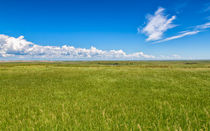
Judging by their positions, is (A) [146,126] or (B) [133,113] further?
(B) [133,113]

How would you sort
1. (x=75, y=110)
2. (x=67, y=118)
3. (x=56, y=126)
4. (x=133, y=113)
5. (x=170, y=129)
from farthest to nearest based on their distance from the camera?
(x=75, y=110), (x=133, y=113), (x=67, y=118), (x=56, y=126), (x=170, y=129)

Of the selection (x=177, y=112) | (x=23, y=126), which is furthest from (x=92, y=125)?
(x=177, y=112)

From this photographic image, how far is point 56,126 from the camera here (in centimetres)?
360

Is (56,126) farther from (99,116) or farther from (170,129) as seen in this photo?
(170,129)

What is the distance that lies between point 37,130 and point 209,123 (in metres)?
5.67

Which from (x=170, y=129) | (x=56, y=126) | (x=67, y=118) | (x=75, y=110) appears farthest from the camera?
(x=75, y=110)

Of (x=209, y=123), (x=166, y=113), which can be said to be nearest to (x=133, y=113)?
(x=166, y=113)

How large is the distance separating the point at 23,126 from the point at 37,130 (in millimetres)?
750

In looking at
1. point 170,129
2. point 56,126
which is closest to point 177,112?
point 170,129

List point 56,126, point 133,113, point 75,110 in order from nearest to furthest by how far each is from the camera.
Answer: point 56,126 → point 133,113 → point 75,110

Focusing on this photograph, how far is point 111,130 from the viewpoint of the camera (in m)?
3.36

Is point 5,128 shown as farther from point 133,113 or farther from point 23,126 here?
point 133,113

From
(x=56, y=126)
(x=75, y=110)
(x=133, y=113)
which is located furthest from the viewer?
(x=75, y=110)

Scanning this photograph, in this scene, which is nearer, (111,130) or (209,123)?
(111,130)
